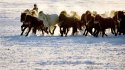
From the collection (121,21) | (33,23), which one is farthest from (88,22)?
(33,23)

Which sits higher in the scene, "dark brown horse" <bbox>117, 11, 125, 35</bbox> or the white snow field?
the white snow field

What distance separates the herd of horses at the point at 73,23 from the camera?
20.9 m

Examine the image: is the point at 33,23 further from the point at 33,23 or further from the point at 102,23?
the point at 102,23

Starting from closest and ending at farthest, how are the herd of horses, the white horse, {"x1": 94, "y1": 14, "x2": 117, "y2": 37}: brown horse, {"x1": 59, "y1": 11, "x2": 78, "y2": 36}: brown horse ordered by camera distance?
{"x1": 94, "y1": 14, "x2": 117, "y2": 37}: brown horse, the herd of horses, {"x1": 59, "y1": 11, "x2": 78, "y2": 36}: brown horse, the white horse

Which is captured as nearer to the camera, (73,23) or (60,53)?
(60,53)

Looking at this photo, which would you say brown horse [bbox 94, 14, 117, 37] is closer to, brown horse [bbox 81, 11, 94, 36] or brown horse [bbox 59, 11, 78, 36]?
brown horse [bbox 81, 11, 94, 36]

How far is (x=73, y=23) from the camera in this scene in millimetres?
21297

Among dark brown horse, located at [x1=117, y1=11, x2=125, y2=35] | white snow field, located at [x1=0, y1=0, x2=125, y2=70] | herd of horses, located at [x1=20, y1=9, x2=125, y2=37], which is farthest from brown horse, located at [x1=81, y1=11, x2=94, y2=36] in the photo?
dark brown horse, located at [x1=117, y1=11, x2=125, y2=35]

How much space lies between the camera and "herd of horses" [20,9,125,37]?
68.6ft

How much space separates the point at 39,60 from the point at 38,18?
7.64 meters

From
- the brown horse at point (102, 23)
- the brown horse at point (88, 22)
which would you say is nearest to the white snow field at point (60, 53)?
the brown horse at point (88, 22)

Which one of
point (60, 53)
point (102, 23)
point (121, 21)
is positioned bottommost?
point (121, 21)

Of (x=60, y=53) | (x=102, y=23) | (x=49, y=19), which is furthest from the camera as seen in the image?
(x=49, y=19)

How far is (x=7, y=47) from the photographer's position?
1678 cm
